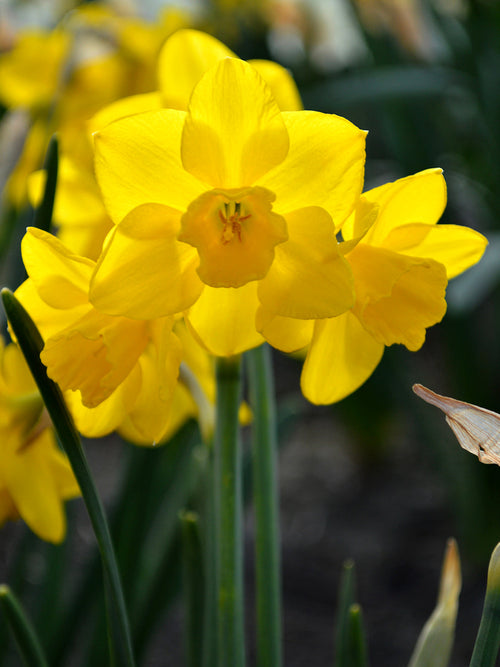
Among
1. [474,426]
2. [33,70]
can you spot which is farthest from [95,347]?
[33,70]

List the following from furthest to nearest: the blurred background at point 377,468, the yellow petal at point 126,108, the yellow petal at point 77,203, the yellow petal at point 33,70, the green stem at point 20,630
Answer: the yellow petal at point 33,70 < the blurred background at point 377,468 < the yellow petal at point 77,203 < the yellow petal at point 126,108 < the green stem at point 20,630

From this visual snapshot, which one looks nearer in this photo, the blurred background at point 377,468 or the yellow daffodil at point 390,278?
the yellow daffodil at point 390,278

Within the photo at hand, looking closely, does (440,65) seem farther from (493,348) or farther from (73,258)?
(73,258)

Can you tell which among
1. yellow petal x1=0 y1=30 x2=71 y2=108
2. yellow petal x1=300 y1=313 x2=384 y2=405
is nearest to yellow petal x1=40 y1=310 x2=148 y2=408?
yellow petal x1=300 y1=313 x2=384 y2=405

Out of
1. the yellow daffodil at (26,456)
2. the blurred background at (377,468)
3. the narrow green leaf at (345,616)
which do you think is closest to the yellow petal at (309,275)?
the yellow daffodil at (26,456)

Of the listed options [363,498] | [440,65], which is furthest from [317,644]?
[440,65]

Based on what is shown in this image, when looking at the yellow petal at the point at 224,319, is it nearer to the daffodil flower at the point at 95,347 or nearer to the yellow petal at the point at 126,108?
the daffodil flower at the point at 95,347

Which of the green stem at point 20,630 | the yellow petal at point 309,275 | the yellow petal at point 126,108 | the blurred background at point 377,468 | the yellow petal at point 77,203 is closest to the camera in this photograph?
the yellow petal at point 309,275
